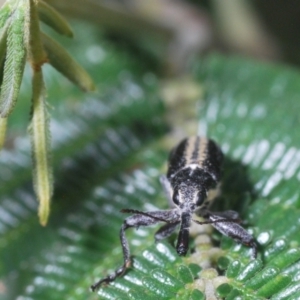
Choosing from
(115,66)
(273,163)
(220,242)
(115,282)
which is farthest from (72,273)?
(115,66)

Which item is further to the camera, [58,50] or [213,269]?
[58,50]

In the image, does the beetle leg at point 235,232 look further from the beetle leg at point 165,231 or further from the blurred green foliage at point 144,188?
the beetle leg at point 165,231

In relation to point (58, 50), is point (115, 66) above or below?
above

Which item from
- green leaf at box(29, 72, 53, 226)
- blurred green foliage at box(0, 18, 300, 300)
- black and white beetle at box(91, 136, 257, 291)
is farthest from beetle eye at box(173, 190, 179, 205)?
green leaf at box(29, 72, 53, 226)

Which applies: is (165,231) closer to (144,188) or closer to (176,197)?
(176,197)

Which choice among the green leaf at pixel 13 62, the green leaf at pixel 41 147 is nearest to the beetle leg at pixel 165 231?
the green leaf at pixel 41 147

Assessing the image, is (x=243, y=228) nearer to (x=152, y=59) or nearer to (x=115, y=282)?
(x=115, y=282)

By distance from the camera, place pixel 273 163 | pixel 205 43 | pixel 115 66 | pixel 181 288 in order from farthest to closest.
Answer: pixel 205 43
pixel 115 66
pixel 273 163
pixel 181 288

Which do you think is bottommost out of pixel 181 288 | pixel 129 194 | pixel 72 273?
pixel 181 288
